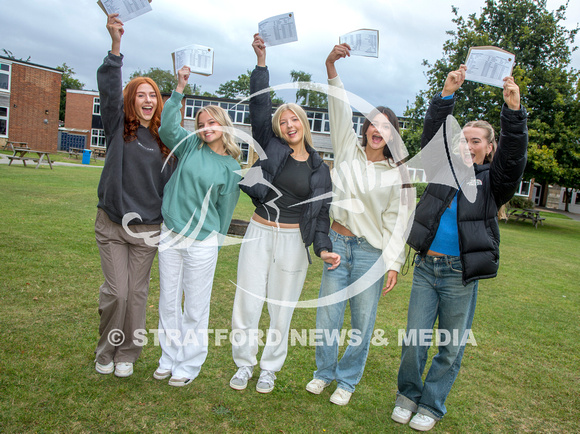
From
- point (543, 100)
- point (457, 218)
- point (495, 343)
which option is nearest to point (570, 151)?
point (543, 100)

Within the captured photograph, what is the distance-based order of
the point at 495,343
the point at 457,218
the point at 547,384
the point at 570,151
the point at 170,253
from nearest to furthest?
1. the point at 457,218
2. the point at 170,253
3. the point at 547,384
4. the point at 495,343
5. the point at 570,151

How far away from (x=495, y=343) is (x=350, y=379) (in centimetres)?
260

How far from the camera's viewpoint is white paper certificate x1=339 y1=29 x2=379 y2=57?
11.1ft

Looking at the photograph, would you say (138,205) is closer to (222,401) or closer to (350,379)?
(222,401)

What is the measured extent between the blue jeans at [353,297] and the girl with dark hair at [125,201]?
153 centimetres

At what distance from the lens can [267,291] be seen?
3.60 meters

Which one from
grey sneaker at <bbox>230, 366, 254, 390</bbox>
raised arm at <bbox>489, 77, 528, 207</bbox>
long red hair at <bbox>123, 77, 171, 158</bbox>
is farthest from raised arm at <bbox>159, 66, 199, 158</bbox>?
raised arm at <bbox>489, 77, 528, 207</bbox>

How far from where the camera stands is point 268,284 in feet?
11.8

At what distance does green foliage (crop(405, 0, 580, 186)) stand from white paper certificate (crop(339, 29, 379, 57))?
1831 centimetres

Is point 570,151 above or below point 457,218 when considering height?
above

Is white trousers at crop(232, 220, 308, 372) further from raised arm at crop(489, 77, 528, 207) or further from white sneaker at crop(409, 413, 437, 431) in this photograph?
raised arm at crop(489, 77, 528, 207)

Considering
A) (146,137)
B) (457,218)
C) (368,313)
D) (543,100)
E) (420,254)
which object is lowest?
(368,313)

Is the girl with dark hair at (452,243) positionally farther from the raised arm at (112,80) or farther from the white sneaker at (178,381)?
the raised arm at (112,80)

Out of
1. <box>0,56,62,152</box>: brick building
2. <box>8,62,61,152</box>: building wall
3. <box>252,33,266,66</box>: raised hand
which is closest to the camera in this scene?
<box>252,33,266,66</box>: raised hand
